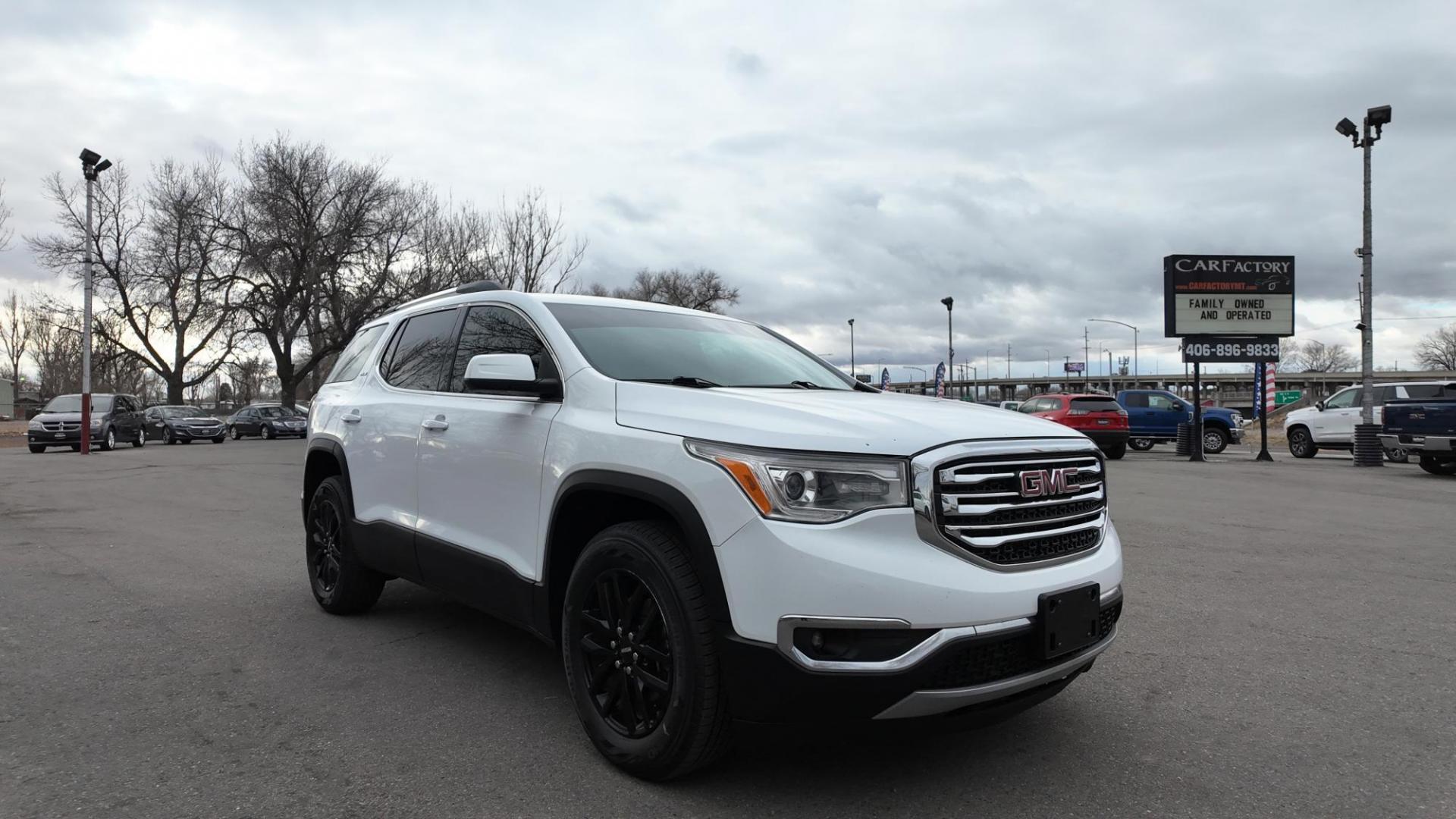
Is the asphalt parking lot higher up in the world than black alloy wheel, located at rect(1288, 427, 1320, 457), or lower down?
lower down

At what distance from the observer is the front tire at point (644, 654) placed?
8.84ft

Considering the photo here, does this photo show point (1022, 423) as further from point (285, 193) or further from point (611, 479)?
point (285, 193)

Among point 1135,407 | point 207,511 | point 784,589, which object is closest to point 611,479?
point 784,589

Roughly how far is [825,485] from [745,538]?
0.93 feet

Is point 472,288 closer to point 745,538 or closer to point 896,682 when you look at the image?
point 745,538

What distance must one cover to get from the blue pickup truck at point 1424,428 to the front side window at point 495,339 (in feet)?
55.2

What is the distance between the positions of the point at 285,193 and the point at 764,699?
4281 centimetres

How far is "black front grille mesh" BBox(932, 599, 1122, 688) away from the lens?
2.51 meters

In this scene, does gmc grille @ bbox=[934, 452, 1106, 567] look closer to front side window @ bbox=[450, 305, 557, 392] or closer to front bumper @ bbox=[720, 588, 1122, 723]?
front bumper @ bbox=[720, 588, 1122, 723]

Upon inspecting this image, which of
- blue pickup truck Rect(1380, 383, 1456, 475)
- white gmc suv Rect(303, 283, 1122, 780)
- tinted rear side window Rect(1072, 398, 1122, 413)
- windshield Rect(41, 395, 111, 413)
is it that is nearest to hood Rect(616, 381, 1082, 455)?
white gmc suv Rect(303, 283, 1122, 780)

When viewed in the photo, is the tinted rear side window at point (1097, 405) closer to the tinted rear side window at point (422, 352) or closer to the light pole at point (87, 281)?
the tinted rear side window at point (422, 352)

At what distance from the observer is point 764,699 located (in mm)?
2568

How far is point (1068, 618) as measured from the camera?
9.07 ft

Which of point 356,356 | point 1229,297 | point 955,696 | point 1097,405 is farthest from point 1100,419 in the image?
point 955,696
